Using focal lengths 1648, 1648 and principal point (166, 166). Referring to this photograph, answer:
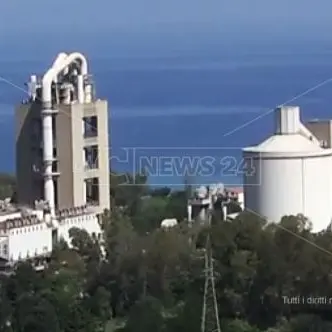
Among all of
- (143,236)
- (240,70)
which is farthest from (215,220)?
(240,70)

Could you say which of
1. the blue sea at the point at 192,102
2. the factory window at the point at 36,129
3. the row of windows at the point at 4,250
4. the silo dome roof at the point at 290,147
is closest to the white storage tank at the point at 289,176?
the silo dome roof at the point at 290,147

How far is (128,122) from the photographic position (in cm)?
2058

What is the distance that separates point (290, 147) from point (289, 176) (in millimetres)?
208

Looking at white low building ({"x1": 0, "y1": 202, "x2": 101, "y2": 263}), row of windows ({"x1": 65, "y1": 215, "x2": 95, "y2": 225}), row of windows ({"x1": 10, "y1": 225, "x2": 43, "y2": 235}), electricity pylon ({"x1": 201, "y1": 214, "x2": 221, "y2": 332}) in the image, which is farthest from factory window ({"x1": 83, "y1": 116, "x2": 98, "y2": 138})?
electricity pylon ({"x1": 201, "y1": 214, "x2": 221, "y2": 332})

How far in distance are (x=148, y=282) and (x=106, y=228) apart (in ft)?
5.21

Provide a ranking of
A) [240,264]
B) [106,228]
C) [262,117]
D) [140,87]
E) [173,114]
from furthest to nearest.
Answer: [140,87], [173,114], [262,117], [106,228], [240,264]

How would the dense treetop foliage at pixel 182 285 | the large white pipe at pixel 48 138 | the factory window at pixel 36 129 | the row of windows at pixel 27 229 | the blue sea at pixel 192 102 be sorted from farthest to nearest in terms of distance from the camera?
the blue sea at pixel 192 102 → the factory window at pixel 36 129 → the large white pipe at pixel 48 138 → the row of windows at pixel 27 229 → the dense treetop foliage at pixel 182 285

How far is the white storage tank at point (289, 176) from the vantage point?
1122 cm

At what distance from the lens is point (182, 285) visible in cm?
920

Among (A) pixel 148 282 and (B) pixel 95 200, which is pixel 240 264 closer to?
(A) pixel 148 282

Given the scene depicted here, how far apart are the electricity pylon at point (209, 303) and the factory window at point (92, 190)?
2571 millimetres

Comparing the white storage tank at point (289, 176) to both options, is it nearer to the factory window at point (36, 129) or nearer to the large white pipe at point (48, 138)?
the large white pipe at point (48, 138)

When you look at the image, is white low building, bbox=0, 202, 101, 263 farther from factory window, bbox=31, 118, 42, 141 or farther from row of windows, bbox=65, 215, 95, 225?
factory window, bbox=31, 118, 42, 141

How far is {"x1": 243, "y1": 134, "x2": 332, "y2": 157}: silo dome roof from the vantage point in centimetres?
1123
